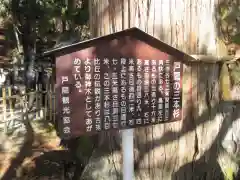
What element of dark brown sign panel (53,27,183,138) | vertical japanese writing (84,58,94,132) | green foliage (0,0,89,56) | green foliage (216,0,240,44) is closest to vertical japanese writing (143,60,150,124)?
dark brown sign panel (53,27,183,138)

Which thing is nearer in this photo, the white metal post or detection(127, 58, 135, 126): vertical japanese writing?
detection(127, 58, 135, 126): vertical japanese writing

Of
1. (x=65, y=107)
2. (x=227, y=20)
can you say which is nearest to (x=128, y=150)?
(x=65, y=107)

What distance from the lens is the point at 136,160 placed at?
89.4 inches

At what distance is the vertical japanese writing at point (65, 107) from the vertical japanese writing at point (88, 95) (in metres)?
0.10

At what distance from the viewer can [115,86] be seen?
169 centimetres

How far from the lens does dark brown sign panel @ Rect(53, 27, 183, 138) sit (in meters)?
1.58

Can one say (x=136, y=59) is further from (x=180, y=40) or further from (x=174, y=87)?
(x=180, y=40)

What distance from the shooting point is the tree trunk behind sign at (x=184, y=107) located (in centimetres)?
215

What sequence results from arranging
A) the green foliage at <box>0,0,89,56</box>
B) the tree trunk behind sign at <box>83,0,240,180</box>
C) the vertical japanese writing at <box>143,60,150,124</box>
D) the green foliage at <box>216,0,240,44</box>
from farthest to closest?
1. the green foliage at <box>0,0,89,56</box>
2. the green foliage at <box>216,0,240,44</box>
3. the tree trunk behind sign at <box>83,0,240,180</box>
4. the vertical japanese writing at <box>143,60,150,124</box>

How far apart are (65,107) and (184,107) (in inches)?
42.6

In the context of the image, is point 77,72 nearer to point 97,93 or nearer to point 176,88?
point 97,93

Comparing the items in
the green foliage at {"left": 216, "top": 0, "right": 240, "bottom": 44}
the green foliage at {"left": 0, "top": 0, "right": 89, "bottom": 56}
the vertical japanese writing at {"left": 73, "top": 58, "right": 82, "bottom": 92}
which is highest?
the green foliage at {"left": 0, "top": 0, "right": 89, "bottom": 56}

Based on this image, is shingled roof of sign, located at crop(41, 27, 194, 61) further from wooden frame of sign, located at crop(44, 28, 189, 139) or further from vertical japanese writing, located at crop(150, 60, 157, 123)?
vertical japanese writing, located at crop(150, 60, 157, 123)

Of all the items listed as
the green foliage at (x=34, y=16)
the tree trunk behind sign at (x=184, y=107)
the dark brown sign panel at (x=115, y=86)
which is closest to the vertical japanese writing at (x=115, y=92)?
the dark brown sign panel at (x=115, y=86)
